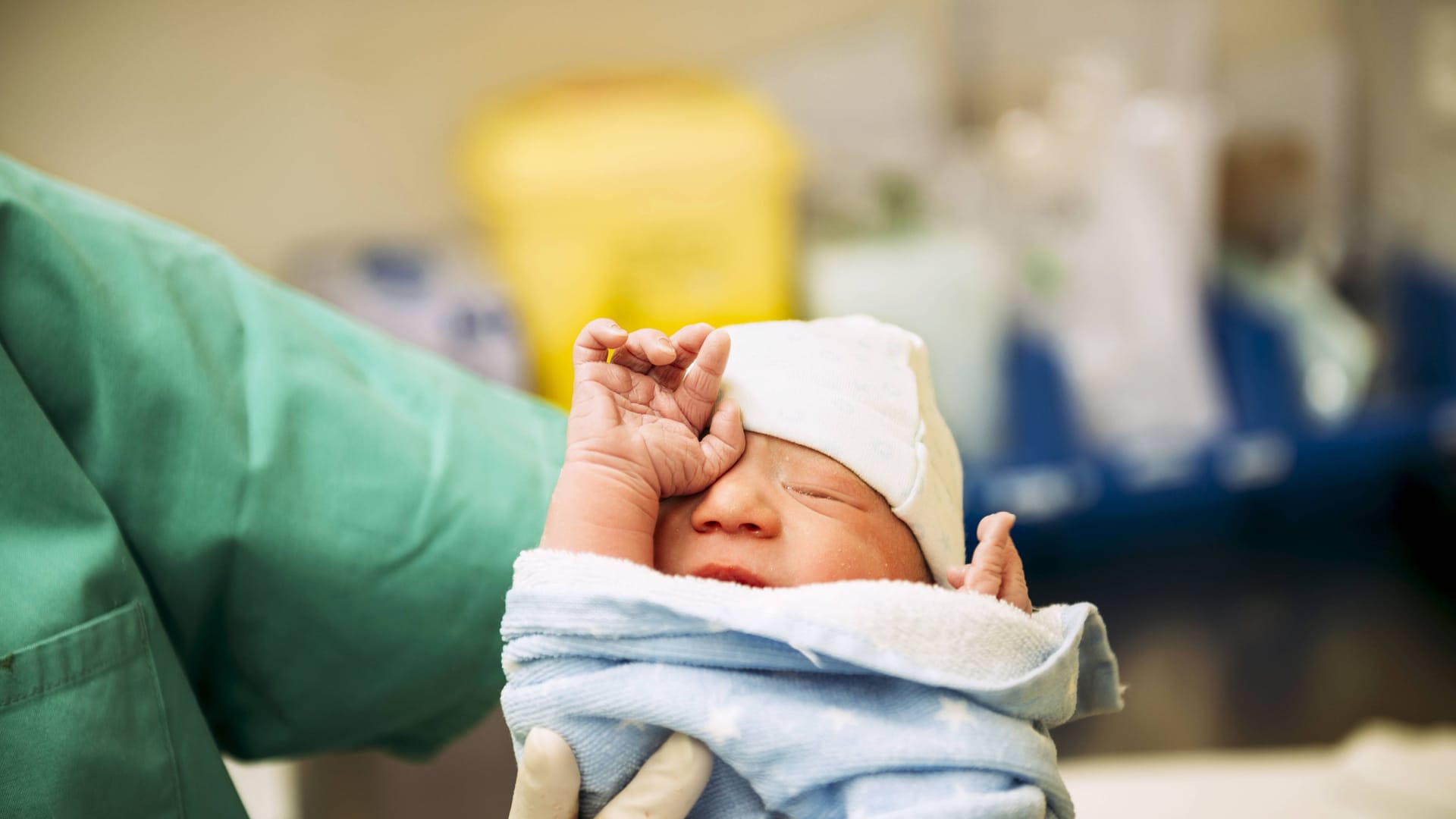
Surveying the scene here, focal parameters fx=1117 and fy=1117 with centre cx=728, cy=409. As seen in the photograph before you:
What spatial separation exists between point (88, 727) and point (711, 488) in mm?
287

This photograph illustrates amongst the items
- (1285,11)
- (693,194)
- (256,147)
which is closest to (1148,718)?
(693,194)

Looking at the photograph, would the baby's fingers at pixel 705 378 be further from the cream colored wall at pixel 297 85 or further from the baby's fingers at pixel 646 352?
the cream colored wall at pixel 297 85

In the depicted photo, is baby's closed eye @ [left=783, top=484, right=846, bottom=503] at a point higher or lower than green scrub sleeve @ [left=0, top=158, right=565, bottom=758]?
higher

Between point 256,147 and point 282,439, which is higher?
point 282,439

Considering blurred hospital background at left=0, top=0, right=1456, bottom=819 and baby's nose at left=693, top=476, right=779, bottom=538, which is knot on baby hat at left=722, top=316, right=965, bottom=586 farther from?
blurred hospital background at left=0, top=0, right=1456, bottom=819

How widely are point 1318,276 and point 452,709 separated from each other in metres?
1.71

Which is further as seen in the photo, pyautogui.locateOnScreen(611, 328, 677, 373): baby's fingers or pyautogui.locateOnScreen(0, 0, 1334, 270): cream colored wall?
pyautogui.locateOnScreen(0, 0, 1334, 270): cream colored wall

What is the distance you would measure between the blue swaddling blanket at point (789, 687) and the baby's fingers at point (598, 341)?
0.25ft

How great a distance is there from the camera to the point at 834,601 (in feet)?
1.20

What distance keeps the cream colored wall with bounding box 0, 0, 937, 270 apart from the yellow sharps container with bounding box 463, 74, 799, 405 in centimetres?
25

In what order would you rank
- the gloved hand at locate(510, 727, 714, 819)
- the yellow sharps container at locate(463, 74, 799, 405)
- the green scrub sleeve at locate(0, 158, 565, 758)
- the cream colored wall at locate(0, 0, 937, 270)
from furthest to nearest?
the cream colored wall at locate(0, 0, 937, 270), the yellow sharps container at locate(463, 74, 799, 405), the green scrub sleeve at locate(0, 158, 565, 758), the gloved hand at locate(510, 727, 714, 819)

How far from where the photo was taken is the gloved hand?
0.36 m

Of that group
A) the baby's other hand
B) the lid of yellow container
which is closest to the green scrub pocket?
the baby's other hand

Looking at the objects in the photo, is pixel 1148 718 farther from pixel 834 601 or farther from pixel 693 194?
pixel 834 601
